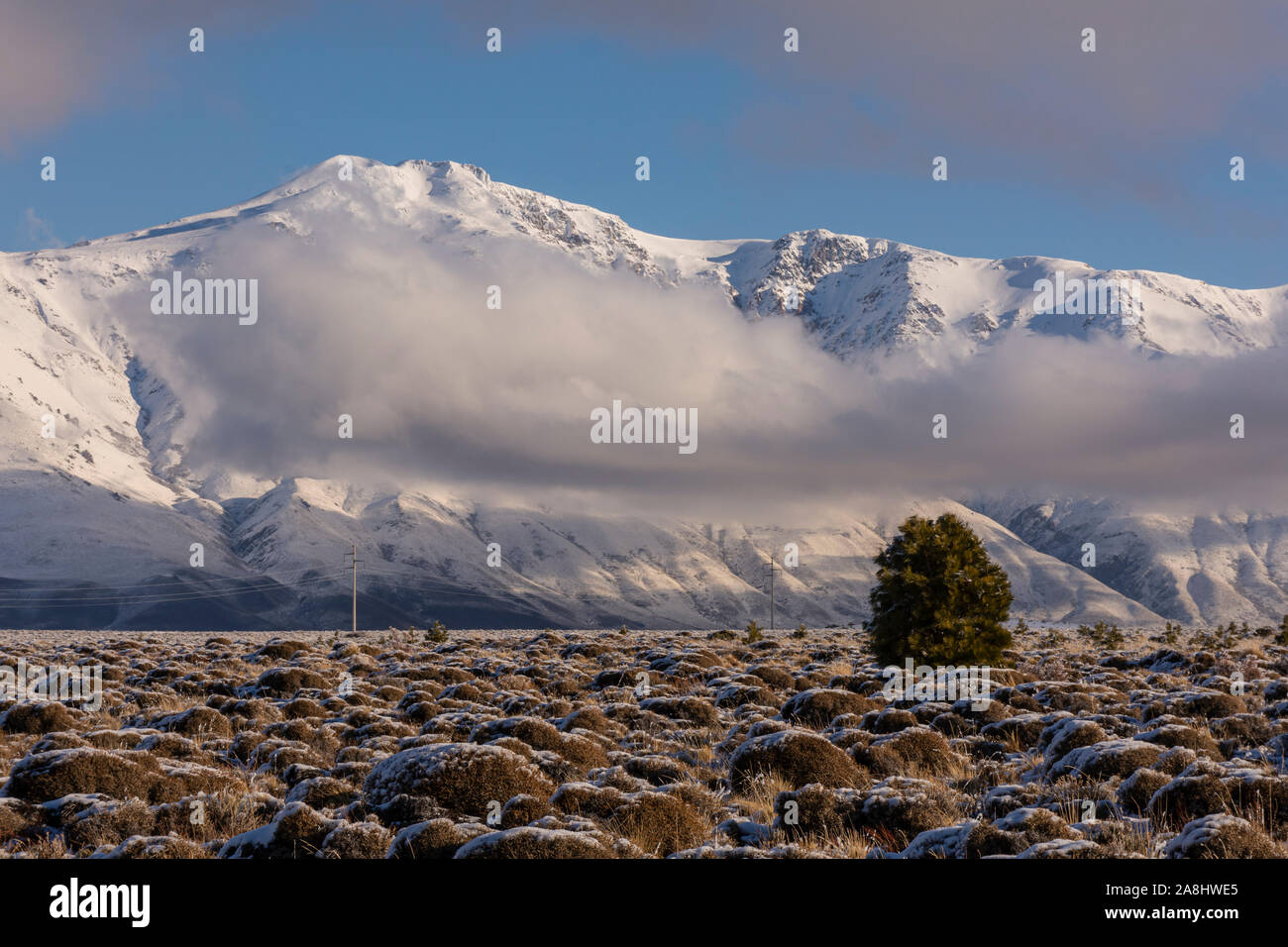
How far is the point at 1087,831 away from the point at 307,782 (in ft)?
31.5

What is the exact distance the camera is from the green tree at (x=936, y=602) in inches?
1297

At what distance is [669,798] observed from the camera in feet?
40.8

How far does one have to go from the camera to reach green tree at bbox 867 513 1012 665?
1297 inches

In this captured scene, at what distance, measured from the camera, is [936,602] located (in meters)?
33.5
